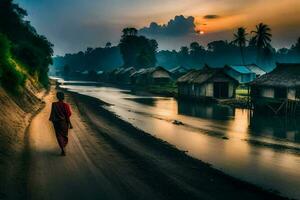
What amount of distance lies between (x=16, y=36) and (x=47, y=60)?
753cm

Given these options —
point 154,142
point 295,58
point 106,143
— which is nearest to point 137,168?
point 106,143

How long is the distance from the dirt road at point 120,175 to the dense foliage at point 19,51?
11340 mm

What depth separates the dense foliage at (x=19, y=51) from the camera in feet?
87.6

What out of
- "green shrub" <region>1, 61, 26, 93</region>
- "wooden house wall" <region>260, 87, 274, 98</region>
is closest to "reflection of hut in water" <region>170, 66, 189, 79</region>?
"wooden house wall" <region>260, 87, 274, 98</region>

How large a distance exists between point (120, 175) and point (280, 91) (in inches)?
1270

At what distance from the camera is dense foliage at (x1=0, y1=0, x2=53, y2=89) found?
87.6ft

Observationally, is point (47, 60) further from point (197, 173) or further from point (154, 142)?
point (197, 173)

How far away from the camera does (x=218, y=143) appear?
21.3 meters

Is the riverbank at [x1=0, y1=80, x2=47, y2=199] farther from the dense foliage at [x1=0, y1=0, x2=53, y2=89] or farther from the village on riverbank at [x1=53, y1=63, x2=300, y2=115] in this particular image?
the village on riverbank at [x1=53, y1=63, x2=300, y2=115]

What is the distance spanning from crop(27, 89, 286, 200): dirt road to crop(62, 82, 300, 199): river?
177 cm

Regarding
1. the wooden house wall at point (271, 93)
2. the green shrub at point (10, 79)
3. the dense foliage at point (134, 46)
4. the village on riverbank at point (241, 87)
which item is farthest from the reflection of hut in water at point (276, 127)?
the dense foliage at point (134, 46)

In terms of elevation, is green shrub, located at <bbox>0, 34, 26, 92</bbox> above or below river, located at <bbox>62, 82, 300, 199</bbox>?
above

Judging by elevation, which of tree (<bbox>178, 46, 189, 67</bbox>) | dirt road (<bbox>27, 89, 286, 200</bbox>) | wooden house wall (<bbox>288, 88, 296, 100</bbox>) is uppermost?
tree (<bbox>178, 46, 189, 67</bbox>)

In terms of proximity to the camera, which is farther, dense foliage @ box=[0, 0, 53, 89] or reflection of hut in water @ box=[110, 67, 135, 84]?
reflection of hut in water @ box=[110, 67, 135, 84]
